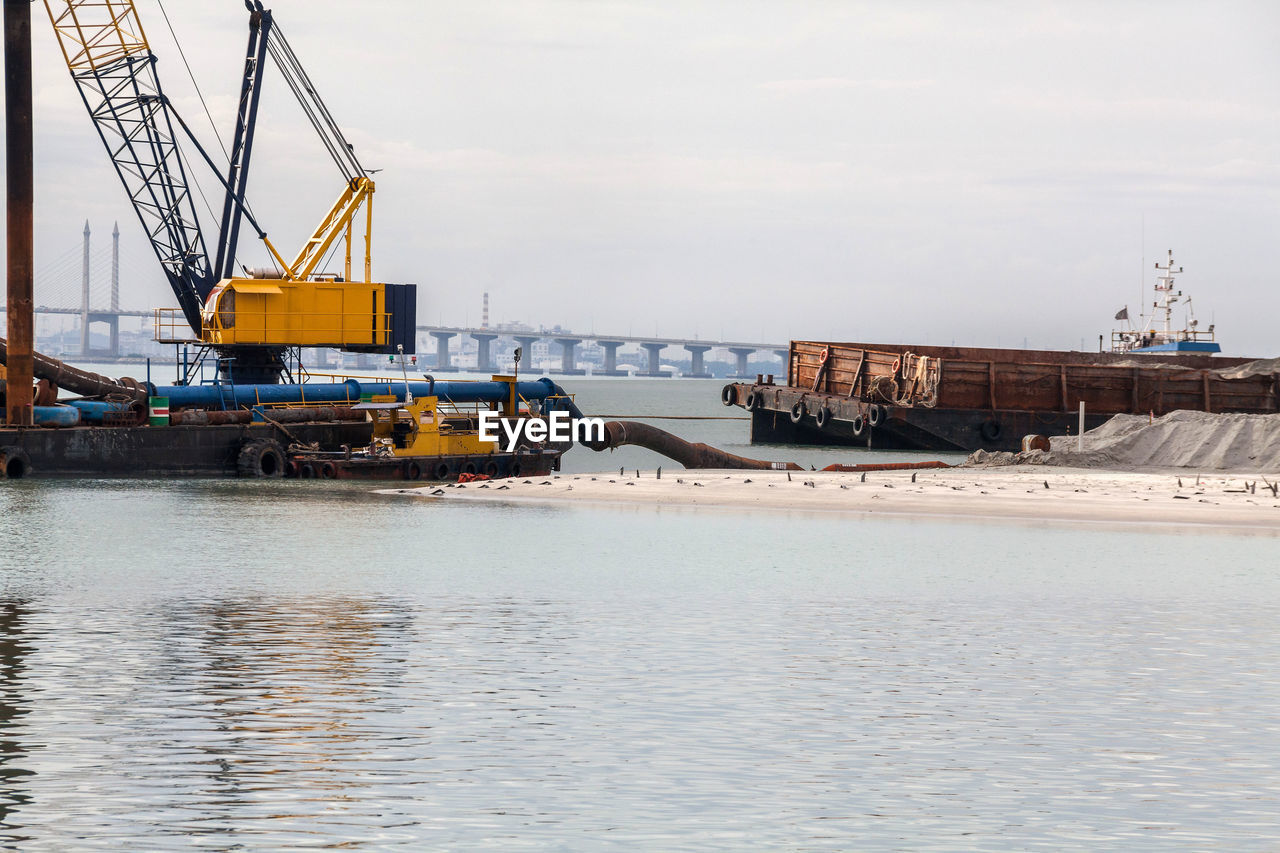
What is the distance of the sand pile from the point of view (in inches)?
1570

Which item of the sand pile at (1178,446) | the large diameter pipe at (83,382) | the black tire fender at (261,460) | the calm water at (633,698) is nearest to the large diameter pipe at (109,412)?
the large diameter pipe at (83,382)

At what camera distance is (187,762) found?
10688 mm

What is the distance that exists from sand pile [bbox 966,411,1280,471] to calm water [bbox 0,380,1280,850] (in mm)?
15077

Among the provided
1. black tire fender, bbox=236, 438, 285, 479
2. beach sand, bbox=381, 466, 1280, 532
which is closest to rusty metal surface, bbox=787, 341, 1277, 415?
beach sand, bbox=381, 466, 1280, 532

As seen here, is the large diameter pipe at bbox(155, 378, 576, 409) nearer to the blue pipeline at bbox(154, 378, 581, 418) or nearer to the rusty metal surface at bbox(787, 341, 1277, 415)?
the blue pipeline at bbox(154, 378, 581, 418)

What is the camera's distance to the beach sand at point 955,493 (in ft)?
105

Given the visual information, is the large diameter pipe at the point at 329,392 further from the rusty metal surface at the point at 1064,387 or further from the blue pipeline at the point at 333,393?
the rusty metal surface at the point at 1064,387

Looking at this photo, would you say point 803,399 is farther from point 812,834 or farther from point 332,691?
point 812,834

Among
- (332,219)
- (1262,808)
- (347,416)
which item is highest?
(332,219)

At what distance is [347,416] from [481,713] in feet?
105

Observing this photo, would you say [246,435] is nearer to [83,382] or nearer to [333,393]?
[333,393]

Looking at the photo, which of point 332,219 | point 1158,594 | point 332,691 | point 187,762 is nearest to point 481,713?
point 332,691

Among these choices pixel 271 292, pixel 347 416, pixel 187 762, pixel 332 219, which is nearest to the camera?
pixel 187 762

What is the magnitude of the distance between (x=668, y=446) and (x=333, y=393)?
37.1 ft
